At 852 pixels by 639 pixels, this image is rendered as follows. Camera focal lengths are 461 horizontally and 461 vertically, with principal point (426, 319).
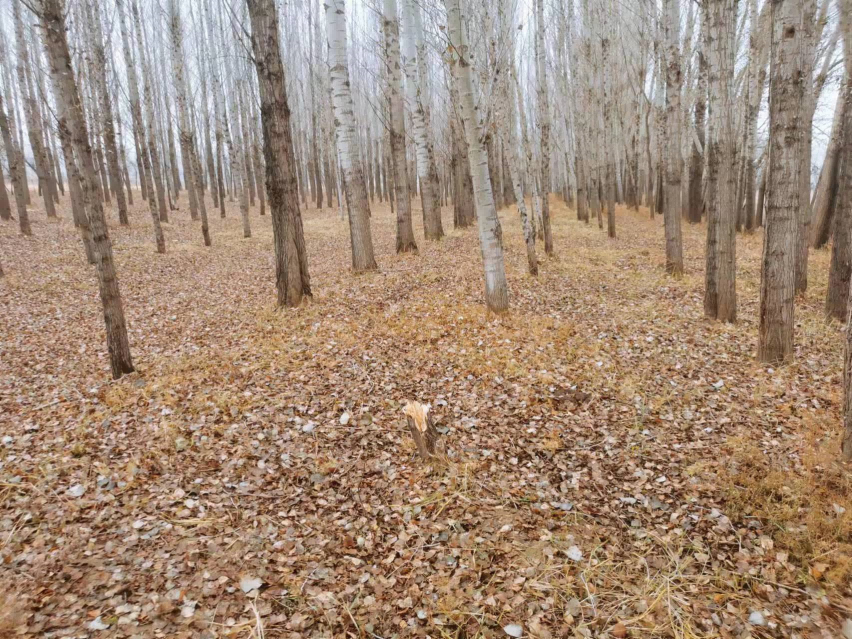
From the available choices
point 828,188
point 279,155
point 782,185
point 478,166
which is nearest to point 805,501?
point 782,185

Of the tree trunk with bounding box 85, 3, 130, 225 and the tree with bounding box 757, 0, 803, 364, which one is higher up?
the tree trunk with bounding box 85, 3, 130, 225

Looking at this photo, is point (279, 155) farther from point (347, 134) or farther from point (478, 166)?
point (478, 166)

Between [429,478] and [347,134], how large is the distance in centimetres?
774

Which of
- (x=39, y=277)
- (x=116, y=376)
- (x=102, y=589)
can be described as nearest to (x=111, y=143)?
(x=39, y=277)

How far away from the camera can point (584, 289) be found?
935 centimetres

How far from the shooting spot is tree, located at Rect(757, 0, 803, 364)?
15.5 ft

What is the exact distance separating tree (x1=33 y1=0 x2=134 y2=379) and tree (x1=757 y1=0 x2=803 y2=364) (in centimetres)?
Result: 749

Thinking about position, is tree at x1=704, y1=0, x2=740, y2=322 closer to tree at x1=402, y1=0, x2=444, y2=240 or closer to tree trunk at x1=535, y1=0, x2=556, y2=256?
tree trunk at x1=535, y1=0, x2=556, y2=256

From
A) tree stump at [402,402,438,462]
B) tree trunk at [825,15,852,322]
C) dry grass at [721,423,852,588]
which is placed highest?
tree trunk at [825,15,852,322]

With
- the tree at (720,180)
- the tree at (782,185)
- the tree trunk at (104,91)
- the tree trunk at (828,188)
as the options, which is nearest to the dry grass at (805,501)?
the tree at (782,185)

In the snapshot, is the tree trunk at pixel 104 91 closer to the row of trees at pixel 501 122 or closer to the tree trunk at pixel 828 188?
the row of trees at pixel 501 122

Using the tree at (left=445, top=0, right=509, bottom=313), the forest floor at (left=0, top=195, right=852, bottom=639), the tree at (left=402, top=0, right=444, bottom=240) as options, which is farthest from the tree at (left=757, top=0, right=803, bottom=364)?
the tree at (left=402, top=0, right=444, bottom=240)

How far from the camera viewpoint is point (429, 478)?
420 cm

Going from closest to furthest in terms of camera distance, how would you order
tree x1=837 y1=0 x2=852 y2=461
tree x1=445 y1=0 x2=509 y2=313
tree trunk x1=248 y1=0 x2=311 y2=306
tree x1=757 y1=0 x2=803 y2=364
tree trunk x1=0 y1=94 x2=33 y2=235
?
tree x1=837 y1=0 x2=852 y2=461 < tree x1=757 y1=0 x2=803 y2=364 < tree x1=445 y1=0 x2=509 y2=313 < tree trunk x1=248 y1=0 x2=311 y2=306 < tree trunk x1=0 y1=94 x2=33 y2=235
